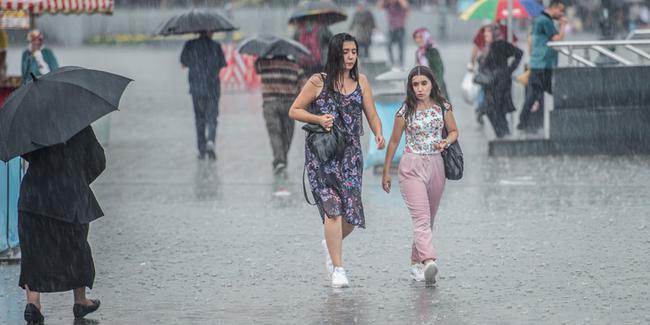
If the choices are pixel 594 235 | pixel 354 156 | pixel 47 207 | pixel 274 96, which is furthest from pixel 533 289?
pixel 274 96

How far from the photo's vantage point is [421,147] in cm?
953

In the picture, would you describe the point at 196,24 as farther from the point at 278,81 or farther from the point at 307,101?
the point at 307,101

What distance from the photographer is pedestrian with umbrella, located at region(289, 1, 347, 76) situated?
16828mm

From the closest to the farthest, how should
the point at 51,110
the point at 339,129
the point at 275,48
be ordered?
the point at 51,110 < the point at 339,129 < the point at 275,48

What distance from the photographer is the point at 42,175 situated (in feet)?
27.1

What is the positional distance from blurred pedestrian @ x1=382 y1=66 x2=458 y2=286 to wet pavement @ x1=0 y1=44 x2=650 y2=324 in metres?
0.49

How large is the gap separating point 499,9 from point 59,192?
1181cm

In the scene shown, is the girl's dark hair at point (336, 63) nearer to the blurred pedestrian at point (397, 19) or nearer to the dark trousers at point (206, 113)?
the dark trousers at point (206, 113)

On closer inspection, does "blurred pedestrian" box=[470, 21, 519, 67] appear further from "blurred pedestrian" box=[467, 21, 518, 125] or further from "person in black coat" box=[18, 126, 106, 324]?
"person in black coat" box=[18, 126, 106, 324]

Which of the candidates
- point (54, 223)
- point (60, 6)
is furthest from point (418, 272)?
point (60, 6)

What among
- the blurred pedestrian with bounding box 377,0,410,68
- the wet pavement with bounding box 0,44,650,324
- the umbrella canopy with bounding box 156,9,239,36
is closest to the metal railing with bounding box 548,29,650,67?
the wet pavement with bounding box 0,44,650,324

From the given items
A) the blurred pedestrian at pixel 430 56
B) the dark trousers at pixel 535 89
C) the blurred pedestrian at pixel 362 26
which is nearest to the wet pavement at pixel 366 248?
the dark trousers at pixel 535 89

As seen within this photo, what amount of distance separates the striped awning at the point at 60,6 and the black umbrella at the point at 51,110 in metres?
8.99

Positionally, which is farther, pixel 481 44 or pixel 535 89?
pixel 481 44
